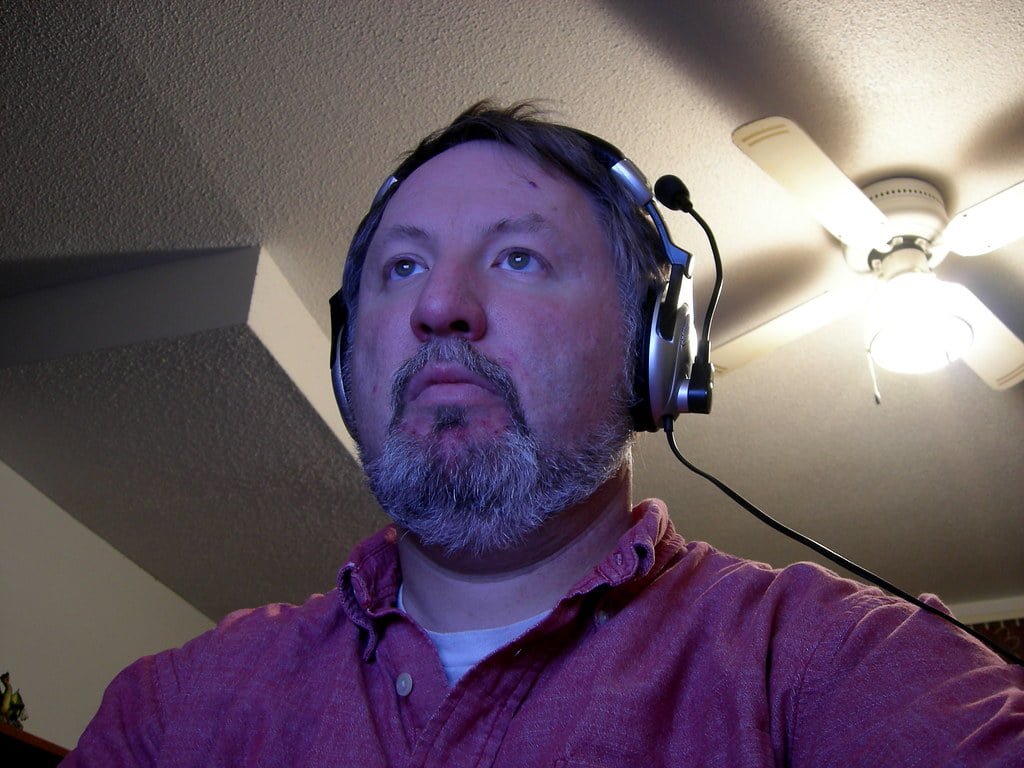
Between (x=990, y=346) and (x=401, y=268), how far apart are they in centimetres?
139

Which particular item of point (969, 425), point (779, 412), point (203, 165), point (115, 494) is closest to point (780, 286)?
point (779, 412)

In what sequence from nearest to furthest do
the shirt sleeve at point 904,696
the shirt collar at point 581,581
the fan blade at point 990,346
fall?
the shirt sleeve at point 904,696 → the shirt collar at point 581,581 → the fan blade at point 990,346

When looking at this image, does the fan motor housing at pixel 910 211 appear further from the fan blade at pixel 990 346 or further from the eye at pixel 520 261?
the eye at pixel 520 261

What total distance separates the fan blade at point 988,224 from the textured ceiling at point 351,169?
0.21 meters

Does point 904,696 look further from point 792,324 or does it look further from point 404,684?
point 792,324

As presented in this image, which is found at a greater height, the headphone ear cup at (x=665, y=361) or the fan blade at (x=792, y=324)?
the fan blade at (x=792, y=324)

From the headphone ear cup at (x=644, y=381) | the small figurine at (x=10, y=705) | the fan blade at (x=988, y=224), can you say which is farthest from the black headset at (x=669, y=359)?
the small figurine at (x=10, y=705)

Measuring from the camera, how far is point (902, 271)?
182 cm

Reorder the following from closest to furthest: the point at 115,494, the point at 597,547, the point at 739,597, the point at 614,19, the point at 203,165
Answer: the point at 739,597 → the point at 597,547 → the point at 614,19 → the point at 203,165 → the point at 115,494

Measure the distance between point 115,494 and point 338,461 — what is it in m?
0.61

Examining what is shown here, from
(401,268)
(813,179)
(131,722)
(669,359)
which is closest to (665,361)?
(669,359)

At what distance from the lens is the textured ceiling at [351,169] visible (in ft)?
5.17

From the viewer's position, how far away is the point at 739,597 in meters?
0.77

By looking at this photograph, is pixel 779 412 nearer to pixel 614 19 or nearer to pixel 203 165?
pixel 614 19
